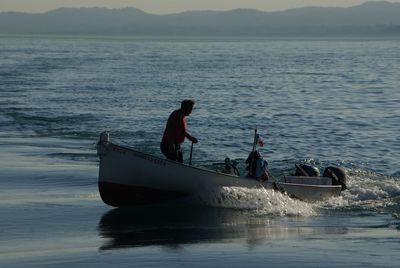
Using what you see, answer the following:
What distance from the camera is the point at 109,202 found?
18000 millimetres

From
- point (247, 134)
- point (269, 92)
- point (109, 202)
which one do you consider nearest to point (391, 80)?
point (269, 92)

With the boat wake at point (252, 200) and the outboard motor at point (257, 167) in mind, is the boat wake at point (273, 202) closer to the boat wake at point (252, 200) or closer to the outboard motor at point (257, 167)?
the boat wake at point (252, 200)

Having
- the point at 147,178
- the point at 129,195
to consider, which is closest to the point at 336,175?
the point at 147,178

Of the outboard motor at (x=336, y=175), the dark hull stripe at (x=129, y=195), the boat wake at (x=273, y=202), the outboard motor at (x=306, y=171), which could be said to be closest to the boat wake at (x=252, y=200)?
the boat wake at (x=273, y=202)

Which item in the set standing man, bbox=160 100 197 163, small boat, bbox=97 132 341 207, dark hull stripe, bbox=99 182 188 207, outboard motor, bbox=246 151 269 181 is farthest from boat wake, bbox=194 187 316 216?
standing man, bbox=160 100 197 163

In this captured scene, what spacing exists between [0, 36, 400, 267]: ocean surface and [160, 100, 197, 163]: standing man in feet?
3.59

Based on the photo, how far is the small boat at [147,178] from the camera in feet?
58.1

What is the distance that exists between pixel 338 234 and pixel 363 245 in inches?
44.3

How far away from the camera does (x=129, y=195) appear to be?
1809cm

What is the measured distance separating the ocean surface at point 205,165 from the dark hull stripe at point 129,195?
17cm

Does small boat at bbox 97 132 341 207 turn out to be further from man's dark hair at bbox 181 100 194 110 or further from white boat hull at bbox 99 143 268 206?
man's dark hair at bbox 181 100 194 110

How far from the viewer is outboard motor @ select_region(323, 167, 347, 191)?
66.8 ft

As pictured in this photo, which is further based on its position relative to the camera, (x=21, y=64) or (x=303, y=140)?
(x=21, y=64)

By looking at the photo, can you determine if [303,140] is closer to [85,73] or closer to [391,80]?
[391,80]
